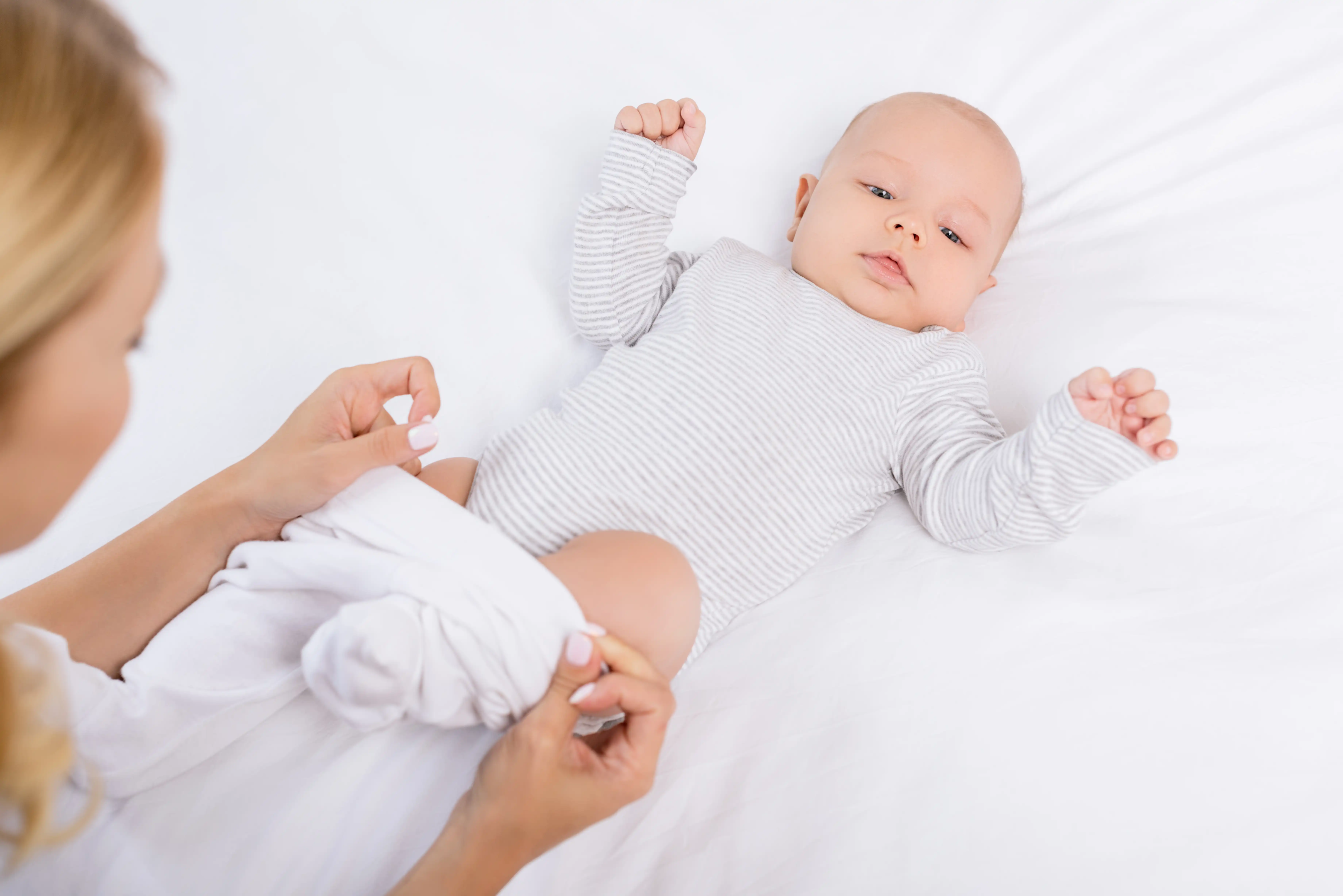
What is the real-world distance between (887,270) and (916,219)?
0.26 feet

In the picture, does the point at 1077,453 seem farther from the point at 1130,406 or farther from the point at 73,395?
the point at 73,395

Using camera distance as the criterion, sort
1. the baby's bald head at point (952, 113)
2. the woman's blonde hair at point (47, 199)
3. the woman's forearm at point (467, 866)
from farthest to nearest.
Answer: the baby's bald head at point (952, 113) < the woman's forearm at point (467, 866) < the woman's blonde hair at point (47, 199)

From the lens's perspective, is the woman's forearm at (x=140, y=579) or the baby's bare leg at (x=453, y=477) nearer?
the woman's forearm at (x=140, y=579)

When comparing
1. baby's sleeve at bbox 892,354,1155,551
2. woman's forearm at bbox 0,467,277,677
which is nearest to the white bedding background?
baby's sleeve at bbox 892,354,1155,551

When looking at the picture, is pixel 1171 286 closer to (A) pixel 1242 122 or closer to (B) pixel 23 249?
(A) pixel 1242 122

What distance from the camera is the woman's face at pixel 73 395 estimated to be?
544mm

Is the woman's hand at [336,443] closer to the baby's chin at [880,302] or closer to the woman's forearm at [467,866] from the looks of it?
the woman's forearm at [467,866]

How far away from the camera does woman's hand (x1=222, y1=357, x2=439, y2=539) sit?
91 cm

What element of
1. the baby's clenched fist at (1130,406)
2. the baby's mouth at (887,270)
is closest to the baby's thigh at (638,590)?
the baby's clenched fist at (1130,406)

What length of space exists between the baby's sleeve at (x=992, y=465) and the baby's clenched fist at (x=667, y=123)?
0.47m

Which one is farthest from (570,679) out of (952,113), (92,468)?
(952,113)

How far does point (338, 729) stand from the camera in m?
0.91

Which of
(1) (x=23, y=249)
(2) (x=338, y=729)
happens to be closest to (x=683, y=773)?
(2) (x=338, y=729)

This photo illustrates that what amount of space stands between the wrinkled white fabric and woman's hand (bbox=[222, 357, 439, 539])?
1.1 inches
